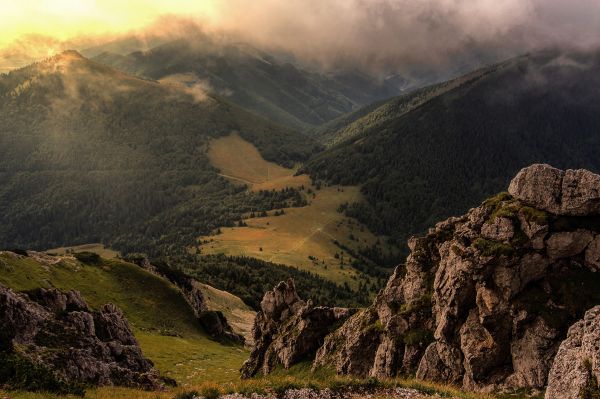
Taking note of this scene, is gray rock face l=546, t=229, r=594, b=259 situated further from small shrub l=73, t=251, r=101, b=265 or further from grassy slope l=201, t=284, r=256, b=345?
grassy slope l=201, t=284, r=256, b=345

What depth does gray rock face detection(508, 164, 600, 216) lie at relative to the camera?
47.4 meters

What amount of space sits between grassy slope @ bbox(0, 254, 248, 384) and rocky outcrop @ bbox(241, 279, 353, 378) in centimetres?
676

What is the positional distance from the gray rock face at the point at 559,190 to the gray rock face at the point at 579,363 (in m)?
23.8

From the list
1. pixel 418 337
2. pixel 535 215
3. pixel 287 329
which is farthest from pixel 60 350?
pixel 535 215

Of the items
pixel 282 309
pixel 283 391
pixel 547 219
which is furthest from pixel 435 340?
pixel 282 309

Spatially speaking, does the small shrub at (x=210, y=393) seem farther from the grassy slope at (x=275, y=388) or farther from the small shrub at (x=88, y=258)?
the small shrub at (x=88, y=258)

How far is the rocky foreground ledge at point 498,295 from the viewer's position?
140ft

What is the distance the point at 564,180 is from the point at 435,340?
21154mm

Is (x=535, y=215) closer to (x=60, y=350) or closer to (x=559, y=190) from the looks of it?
(x=559, y=190)

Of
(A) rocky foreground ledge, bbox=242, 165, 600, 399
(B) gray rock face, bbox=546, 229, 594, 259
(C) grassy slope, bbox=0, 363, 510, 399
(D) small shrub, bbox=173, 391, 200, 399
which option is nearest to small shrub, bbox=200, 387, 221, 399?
(C) grassy slope, bbox=0, 363, 510, 399

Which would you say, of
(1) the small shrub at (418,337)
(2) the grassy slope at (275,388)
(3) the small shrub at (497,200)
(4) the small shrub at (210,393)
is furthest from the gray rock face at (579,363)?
(3) the small shrub at (497,200)

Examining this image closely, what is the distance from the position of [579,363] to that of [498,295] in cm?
2213

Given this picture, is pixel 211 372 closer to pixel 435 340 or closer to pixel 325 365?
pixel 325 365

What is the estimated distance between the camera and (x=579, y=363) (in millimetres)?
24344
